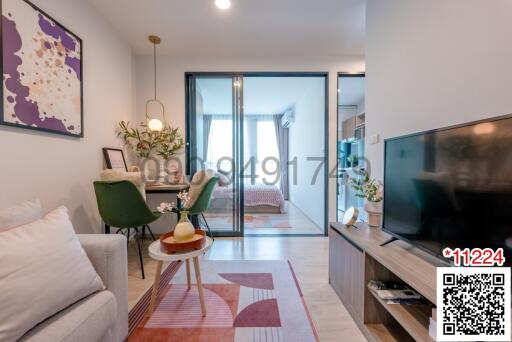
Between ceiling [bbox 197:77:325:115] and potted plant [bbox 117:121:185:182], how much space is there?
0.63 metres

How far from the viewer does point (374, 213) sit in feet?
6.22

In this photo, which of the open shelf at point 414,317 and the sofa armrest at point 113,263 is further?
the sofa armrest at point 113,263

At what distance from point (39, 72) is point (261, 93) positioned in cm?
364

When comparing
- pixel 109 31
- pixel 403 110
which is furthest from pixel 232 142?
pixel 403 110

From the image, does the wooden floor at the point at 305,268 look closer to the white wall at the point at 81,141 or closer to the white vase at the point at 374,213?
the white vase at the point at 374,213

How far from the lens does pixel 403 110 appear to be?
1.79 metres

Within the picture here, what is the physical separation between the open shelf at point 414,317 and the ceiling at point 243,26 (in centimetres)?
255

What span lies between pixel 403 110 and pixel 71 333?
2.33 metres

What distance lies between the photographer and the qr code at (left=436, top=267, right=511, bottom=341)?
2.79 feet

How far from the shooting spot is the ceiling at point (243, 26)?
2.30 meters

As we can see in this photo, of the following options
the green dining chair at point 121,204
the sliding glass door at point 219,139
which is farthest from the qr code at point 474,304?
the sliding glass door at point 219,139

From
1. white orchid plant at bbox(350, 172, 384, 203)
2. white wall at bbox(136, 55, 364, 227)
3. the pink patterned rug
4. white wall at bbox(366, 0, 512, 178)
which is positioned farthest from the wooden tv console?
white wall at bbox(136, 55, 364, 227)

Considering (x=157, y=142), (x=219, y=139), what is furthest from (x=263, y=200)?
(x=157, y=142)

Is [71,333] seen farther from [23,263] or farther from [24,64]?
[24,64]
